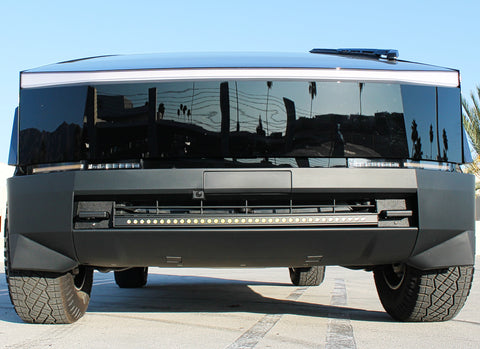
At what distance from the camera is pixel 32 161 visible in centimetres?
359

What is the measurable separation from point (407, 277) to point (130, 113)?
204 centimetres

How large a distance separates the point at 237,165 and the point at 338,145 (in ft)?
1.91

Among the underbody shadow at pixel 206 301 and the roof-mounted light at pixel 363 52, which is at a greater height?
the roof-mounted light at pixel 363 52

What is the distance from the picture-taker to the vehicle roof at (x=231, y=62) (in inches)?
140

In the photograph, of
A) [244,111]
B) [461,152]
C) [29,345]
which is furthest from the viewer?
[461,152]

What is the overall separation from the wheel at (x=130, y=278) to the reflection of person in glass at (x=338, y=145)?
367 centimetres

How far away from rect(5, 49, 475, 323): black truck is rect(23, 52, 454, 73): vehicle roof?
0.08 feet

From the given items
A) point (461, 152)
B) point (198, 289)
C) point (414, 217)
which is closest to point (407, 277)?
point (414, 217)

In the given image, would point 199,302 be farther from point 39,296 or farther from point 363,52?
point 363,52

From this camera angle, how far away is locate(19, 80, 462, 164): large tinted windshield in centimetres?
344

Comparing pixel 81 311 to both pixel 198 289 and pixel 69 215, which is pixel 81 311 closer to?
pixel 69 215

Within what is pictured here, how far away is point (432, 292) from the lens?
3883 mm

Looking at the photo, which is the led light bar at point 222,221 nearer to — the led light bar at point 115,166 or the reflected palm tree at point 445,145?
the led light bar at point 115,166

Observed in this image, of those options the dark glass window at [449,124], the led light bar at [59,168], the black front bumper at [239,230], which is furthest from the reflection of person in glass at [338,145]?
the led light bar at [59,168]
